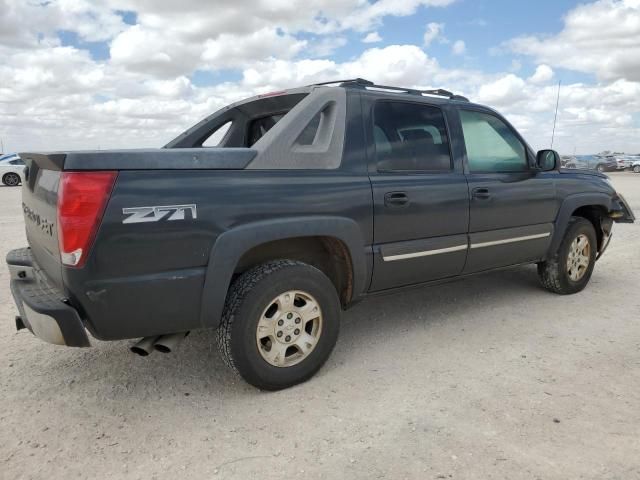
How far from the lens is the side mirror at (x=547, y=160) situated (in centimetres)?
452

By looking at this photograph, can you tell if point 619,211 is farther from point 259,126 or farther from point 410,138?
point 259,126

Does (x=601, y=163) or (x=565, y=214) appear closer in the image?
(x=565, y=214)

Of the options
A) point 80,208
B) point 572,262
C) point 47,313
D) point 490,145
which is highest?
point 490,145

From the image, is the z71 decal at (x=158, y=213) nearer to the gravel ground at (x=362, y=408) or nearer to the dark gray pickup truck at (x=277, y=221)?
the dark gray pickup truck at (x=277, y=221)

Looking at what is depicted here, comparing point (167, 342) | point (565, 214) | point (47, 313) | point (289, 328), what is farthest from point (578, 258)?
point (47, 313)

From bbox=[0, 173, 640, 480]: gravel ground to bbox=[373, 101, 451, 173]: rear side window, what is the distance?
1.31 meters

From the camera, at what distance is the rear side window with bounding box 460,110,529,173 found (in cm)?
412

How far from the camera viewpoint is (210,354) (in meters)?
3.65

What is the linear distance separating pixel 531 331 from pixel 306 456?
7.82 feet

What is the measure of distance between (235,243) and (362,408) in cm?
114

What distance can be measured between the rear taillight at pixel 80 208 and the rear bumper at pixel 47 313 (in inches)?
10.1

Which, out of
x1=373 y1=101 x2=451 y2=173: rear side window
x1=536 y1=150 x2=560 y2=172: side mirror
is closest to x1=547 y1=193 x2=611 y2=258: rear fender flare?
x1=536 y1=150 x2=560 y2=172: side mirror

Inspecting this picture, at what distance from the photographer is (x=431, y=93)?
4039 millimetres

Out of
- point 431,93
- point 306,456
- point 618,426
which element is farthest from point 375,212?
point 618,426
